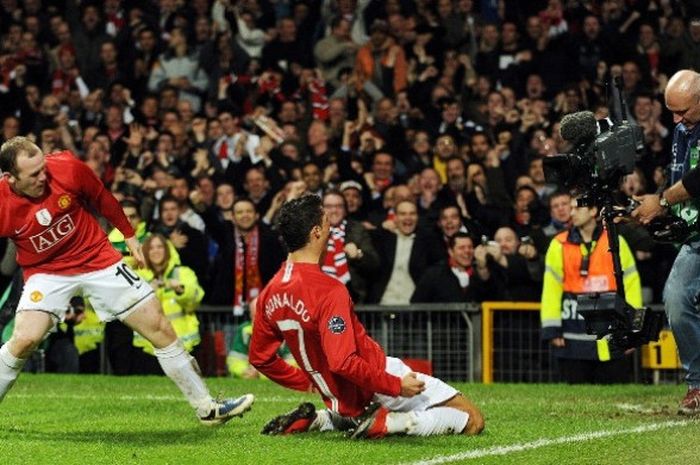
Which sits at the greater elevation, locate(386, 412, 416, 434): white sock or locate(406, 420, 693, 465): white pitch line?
locate(386, 412, 416, 434): white sock

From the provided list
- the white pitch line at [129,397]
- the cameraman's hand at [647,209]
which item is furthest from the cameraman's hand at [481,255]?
the cameraman's hand at [647,209]

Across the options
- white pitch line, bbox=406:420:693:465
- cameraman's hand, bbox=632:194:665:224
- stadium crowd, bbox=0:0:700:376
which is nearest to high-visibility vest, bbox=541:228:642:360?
stadium crowd, bbox=0:0:700:376

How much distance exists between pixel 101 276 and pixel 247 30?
12.4 meters

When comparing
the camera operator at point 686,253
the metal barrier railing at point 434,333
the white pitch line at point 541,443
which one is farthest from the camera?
the metal barrier railing at point 434,333

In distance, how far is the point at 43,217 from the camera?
10.4 m

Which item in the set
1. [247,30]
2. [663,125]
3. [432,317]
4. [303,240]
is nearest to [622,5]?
[663,125]

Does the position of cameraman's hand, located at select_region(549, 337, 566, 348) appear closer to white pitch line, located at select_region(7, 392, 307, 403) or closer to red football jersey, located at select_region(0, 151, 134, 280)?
white pitch line, located at select_region(7, 392, 307, 403)

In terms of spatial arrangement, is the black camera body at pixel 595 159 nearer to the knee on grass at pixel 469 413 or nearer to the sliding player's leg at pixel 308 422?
the knee on grass at pixel 469 413

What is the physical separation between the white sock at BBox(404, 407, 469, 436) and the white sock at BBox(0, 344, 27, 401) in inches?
106

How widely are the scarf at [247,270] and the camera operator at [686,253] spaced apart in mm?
6522

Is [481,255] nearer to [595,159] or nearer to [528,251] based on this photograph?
[528,251]

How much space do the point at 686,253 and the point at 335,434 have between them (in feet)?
9.36

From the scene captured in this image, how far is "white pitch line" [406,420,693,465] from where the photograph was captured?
8.85 metres

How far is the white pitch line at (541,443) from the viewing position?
8852mm
